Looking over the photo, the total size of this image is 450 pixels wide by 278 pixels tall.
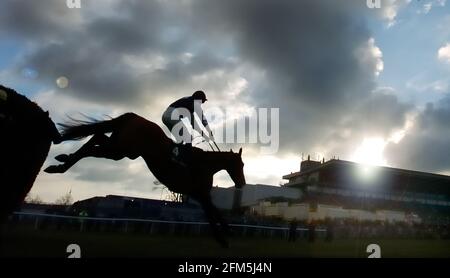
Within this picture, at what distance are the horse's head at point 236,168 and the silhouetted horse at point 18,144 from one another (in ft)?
12.8

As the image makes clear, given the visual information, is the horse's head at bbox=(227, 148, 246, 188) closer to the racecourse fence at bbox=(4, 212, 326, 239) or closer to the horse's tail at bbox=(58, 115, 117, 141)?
the horse's tail at bbox=(58, 115, 117, 141)

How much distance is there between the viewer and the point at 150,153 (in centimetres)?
736

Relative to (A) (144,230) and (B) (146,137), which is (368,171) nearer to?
(A) (144,230)

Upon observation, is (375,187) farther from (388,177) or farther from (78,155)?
(78,155)

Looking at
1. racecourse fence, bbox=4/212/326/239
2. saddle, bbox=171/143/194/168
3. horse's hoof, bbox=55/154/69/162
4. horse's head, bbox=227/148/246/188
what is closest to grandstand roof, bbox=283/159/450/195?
racecourse fence, bbox=4/212/326/239

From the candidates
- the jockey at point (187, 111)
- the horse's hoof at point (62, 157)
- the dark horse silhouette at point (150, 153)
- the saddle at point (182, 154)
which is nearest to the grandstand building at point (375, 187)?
the jockey at point (187, 111)

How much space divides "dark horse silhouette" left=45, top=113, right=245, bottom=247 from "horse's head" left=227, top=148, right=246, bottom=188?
0.53 metres

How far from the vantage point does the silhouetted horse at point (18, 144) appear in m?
4.77

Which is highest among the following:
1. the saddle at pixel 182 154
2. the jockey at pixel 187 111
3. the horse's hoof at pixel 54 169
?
the jockey at pixel 187 111

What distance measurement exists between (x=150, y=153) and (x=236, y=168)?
188 centimetres

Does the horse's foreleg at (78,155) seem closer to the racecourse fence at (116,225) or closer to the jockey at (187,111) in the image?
the jockey at (187,111)

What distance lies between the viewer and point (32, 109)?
198 inches
